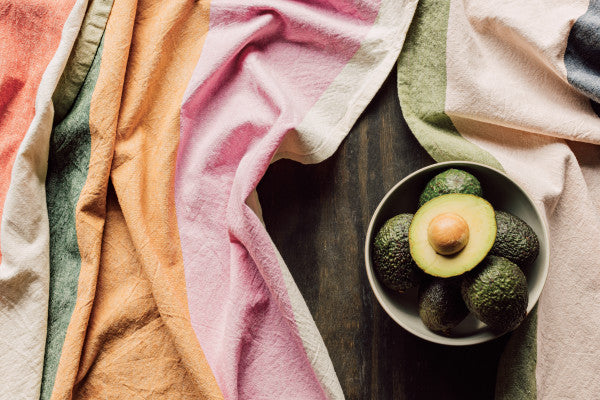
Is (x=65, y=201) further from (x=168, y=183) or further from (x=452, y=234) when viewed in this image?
(x=452, y=234)

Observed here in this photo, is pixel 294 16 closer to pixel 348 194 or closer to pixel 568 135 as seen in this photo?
pixel 348 194

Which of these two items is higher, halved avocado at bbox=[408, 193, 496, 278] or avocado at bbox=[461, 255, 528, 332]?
halved avocado at bbox=[408, 193, 496, 278]

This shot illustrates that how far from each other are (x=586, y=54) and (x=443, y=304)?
347 mm

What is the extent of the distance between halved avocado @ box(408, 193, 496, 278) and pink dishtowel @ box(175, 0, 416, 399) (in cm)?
17

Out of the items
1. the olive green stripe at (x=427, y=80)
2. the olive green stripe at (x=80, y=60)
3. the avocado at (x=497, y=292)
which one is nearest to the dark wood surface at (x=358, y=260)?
the olive green stripe at (x=427, y=80)

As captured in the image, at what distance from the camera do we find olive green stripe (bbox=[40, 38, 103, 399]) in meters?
0.63

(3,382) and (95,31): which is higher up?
(95,31)

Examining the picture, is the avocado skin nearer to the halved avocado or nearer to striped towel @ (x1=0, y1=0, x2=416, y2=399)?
the halved avocado

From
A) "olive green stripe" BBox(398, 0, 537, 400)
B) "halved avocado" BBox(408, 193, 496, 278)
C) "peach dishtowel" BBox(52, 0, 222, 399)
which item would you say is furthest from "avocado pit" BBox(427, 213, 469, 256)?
"peach dishtowel" BBox(52, 0, 222, 399)

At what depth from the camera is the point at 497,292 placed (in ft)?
1.70

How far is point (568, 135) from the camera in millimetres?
648

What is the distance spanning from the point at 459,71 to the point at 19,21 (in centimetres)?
54

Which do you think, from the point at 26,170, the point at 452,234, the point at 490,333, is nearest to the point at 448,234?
the point at 452,234

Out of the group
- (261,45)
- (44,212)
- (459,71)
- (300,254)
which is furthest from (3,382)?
(459,71)
